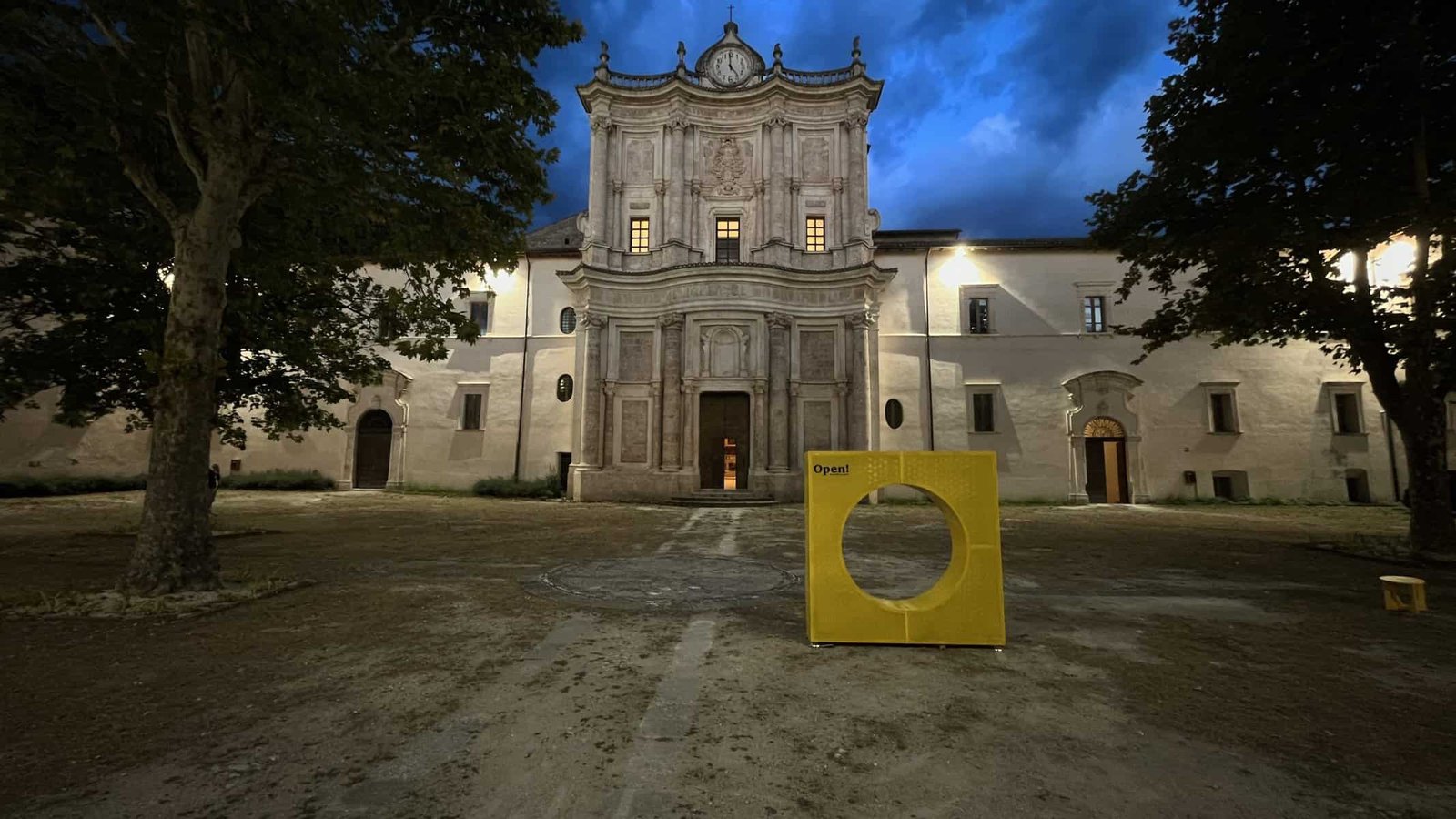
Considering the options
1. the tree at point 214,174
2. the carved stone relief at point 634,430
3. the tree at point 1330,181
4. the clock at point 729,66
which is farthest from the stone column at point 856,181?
the tree at point 214,174

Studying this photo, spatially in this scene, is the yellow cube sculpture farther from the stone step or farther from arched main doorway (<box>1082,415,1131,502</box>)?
arched main doorway (<box>1082,415,1131,502</box>)

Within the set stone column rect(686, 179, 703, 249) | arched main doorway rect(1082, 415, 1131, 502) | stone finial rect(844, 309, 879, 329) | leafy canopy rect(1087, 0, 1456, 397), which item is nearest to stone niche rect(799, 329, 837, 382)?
stone finial rect(844, 309, 879, 329)

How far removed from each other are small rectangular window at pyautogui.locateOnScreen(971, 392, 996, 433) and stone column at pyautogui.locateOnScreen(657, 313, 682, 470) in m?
11.3

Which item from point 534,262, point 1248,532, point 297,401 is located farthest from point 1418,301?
point 534,262

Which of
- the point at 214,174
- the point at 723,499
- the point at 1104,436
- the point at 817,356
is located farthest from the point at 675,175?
the point at 1104,436

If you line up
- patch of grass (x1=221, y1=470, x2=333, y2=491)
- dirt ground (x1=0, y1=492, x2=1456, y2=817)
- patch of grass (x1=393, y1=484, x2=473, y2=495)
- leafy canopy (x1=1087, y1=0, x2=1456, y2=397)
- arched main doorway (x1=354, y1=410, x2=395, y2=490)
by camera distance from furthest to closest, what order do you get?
arched main doorway (x1=354, y1=410, x2=395, y2=490) → patch of grass (x1=221, y1=470, x2=333, y2=491) → patch of grass (x1=393, y1=484, x2=473, y2=495) → leafy canopy (x1=1087, y1=0, x2=1456, y2=397) → dirt ground (x1=0, y1=492, x2=1456, y2=817)

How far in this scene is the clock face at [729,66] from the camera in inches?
971

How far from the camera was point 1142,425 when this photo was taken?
75.1ft

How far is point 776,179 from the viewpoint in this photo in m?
23.0

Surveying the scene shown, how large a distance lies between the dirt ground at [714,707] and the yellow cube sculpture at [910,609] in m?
0.21

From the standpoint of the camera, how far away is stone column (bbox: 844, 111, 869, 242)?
2275 centimetres

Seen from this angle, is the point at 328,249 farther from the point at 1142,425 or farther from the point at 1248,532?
the point at 1142,425

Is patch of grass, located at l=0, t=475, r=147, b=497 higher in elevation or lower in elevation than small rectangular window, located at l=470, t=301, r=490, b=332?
lower

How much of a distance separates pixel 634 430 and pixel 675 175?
9.95 meters
